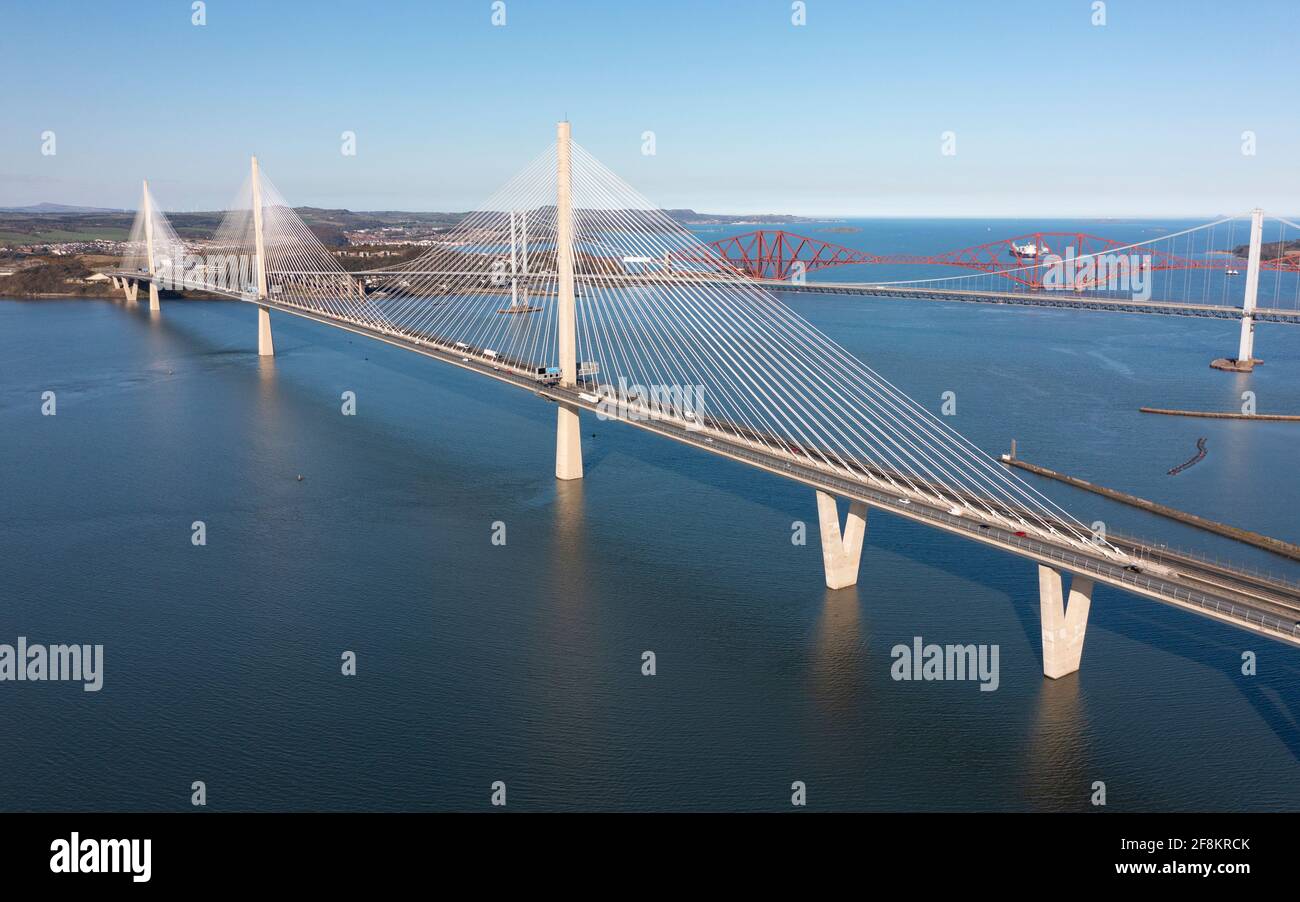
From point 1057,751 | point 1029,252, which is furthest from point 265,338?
point 1029,252

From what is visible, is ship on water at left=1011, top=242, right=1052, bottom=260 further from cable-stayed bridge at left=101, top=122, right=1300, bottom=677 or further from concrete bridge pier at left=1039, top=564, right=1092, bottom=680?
concrete bridge pier at left=1039, top=564, right=1092, bottom=680

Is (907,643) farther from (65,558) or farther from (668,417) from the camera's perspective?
(65,558)

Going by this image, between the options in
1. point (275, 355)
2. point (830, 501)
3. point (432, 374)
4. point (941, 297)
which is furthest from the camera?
point (941, 297)

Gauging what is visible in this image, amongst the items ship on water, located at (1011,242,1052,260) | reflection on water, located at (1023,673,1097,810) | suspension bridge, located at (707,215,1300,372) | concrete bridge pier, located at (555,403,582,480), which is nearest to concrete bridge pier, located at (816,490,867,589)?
reflection on water, located at (1023,673,1097,810)

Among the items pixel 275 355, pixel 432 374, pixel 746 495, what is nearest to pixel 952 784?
pixel 746 495

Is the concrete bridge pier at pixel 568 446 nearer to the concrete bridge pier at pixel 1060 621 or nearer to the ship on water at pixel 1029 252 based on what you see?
the concrete bridge pier at pixel 1060 621

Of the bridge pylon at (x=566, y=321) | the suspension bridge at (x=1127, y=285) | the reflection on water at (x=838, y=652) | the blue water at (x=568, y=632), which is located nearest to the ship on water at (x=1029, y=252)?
the suspension bridge at (x=1127, y=285)
